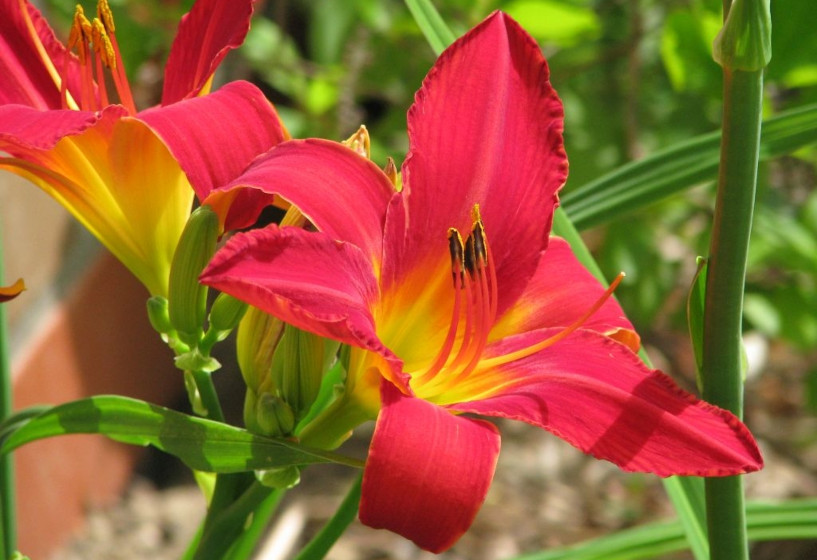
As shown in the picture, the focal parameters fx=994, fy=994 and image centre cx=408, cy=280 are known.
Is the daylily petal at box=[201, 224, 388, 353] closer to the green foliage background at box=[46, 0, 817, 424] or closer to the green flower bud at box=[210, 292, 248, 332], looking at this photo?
the green flower bud at box=[210, 292, 248, 332]

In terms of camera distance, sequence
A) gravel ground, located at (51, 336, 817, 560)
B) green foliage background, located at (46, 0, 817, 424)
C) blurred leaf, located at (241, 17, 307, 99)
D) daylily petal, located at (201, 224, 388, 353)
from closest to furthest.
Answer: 1. daylily petal, located at (201, 224, 388, 353)
2. green foliage background, located at (46, 0, 817, 424)
3. blurred leaf, located at (241, 17, 307, 99)
4. gravel ground, located at (51, 336, 817, 560)

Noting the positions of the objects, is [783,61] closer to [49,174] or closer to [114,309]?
[49,174]

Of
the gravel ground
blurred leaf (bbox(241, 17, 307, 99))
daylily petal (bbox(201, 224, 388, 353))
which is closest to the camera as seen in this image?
daylily petal (bbox(201, 224, 388, 353))

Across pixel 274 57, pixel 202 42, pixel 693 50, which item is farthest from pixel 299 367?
pixel 274 57

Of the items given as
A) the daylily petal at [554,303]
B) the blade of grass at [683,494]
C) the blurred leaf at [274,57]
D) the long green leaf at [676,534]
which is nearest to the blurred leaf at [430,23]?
the blade of grass at [683,494]

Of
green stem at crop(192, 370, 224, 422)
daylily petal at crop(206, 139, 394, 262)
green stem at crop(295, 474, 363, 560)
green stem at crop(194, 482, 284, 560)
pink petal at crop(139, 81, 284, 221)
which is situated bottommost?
green stem at crop(295, 474, 363, 560)

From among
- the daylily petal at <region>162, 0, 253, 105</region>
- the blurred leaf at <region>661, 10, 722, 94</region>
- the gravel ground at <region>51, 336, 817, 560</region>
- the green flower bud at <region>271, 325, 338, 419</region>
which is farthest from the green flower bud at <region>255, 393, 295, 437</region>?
the gravel ground at <region>51, 336, 817, 560</region>

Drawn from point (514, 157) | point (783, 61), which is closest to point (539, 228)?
point (514, 157)
